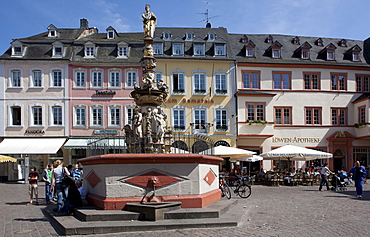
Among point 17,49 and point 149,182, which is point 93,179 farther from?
point 17,49

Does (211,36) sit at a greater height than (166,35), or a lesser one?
lesser

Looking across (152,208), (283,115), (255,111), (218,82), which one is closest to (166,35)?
(218,82)

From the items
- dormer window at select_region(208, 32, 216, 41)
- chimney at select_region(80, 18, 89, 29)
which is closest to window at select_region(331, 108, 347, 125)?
dormer window at select_region(208, 32, 216, 41)

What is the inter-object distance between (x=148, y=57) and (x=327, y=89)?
26891 millimetres

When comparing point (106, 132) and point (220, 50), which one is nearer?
point (106, 132)

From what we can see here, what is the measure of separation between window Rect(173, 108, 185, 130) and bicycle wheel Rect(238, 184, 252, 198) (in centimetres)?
1942

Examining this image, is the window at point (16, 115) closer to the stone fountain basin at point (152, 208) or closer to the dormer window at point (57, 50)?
the dormer window at point (57, 50)

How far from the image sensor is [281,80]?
3794 centimetres

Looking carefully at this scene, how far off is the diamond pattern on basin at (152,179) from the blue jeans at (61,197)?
1755mm

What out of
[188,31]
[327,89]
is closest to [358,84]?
[327,89]

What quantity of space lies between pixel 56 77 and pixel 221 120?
14.6 meters

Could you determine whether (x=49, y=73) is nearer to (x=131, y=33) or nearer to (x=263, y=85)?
(x=131, y=33)

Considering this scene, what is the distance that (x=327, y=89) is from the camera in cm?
3850

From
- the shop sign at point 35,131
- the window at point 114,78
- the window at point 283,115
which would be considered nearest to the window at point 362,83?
the window at point 283,115
